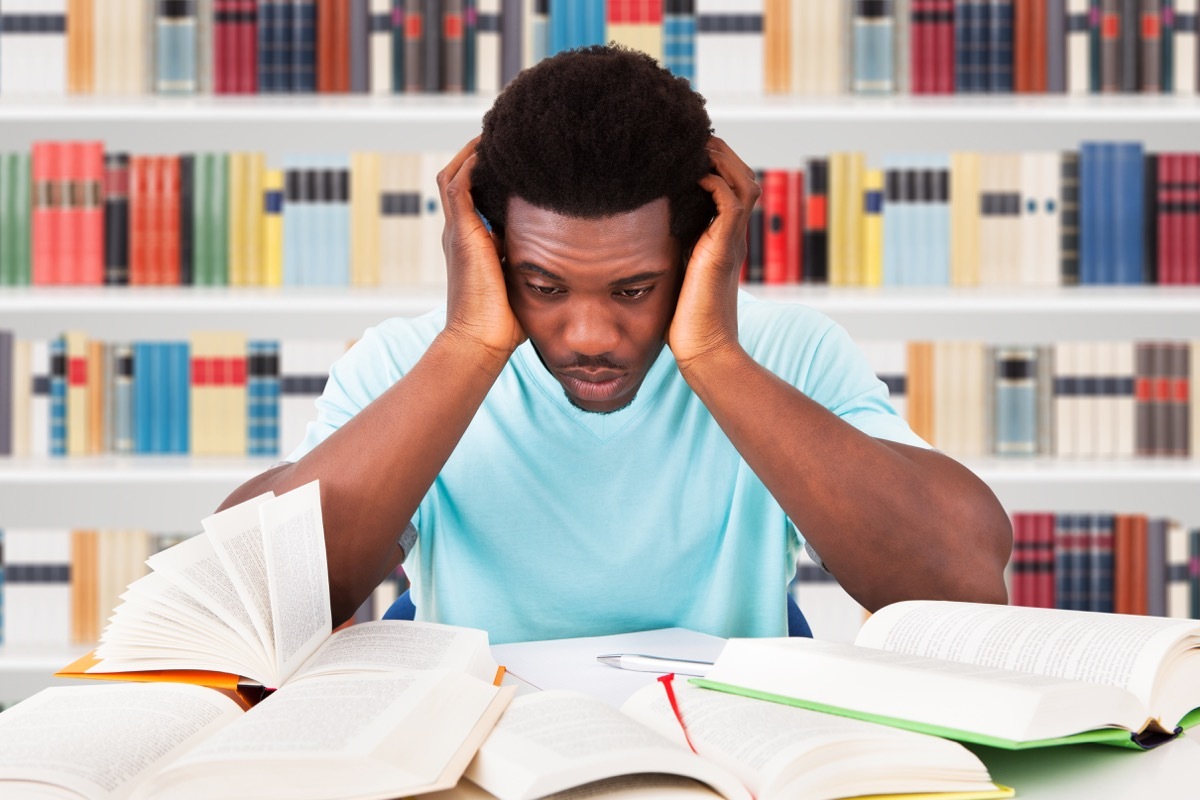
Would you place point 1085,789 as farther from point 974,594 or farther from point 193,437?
point 193,437

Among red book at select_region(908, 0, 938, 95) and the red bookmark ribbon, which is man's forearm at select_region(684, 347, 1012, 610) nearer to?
the red bookmark ribbon

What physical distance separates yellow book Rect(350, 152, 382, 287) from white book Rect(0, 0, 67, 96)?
60 centimetres

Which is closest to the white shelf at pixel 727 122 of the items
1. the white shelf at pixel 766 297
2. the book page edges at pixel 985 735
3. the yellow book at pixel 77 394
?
the white shelf at pixel 766 297

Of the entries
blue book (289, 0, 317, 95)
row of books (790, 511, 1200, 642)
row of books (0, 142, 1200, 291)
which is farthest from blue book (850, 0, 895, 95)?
blue book (289, 0, 317, 95)

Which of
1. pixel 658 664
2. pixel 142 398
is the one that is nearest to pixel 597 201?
pixel 658 664

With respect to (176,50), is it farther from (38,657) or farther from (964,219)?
(964,219)

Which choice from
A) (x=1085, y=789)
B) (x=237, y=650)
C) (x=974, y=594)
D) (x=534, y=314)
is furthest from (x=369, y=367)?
(x=1085, y=789)

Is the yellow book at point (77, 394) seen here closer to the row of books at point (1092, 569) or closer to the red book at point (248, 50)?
the red book at point (248, 50)

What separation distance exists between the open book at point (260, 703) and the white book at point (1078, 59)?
187 centimetres

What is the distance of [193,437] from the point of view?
231 cm

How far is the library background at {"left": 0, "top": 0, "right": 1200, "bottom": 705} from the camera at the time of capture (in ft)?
7.44

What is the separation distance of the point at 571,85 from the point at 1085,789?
29.5 inches

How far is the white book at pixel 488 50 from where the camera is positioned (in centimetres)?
229

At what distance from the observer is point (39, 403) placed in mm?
2309
